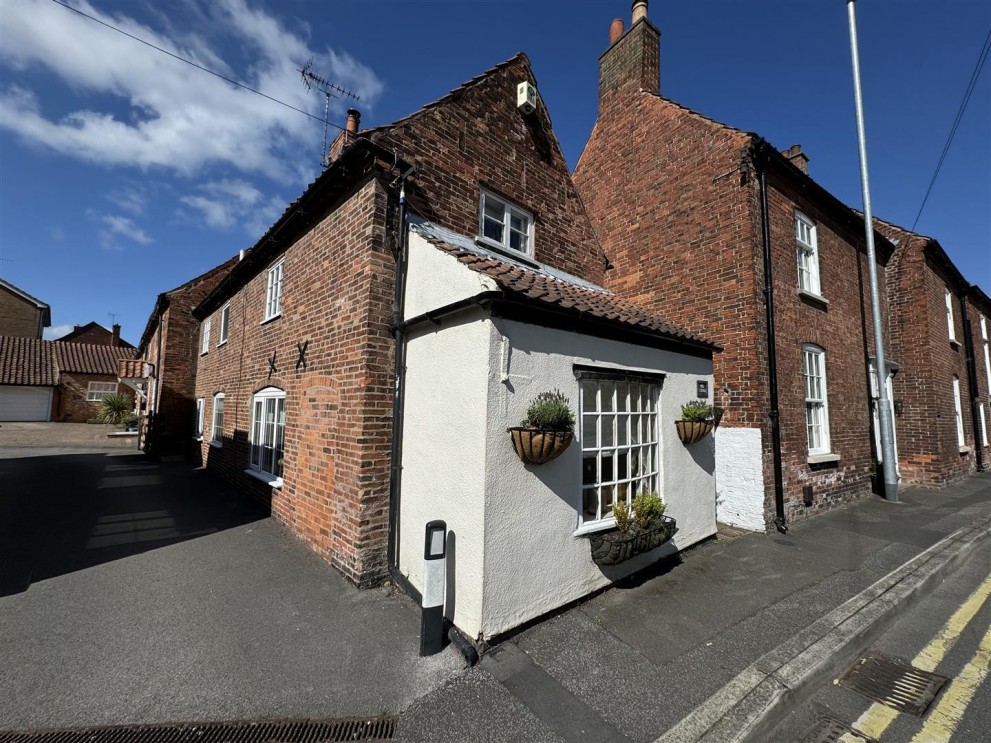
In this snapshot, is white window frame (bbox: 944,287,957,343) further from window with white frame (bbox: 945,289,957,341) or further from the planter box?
the planter box

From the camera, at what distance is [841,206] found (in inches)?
379

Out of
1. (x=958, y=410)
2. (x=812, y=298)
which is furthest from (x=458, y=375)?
(x=958, y=410)

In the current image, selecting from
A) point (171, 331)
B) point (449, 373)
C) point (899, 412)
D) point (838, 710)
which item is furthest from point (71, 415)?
point (899, 412)

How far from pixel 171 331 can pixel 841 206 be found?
20.4m

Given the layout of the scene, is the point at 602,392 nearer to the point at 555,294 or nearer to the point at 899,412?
the point at 555,294

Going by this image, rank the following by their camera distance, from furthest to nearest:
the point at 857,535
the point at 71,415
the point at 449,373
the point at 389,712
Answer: the point at 71,415
the point at 857,535
the point at 449,373
the point at 389,712

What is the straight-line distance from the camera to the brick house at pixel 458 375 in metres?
3.96

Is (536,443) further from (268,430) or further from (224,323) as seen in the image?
(224,323)

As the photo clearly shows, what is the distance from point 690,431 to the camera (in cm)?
570

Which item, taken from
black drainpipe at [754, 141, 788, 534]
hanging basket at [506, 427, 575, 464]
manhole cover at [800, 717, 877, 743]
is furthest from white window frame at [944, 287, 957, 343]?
hanging basket at [506, 427, 575, 464]

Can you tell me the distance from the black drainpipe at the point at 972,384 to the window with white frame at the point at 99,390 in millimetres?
44530

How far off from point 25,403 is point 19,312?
1190 centimetres

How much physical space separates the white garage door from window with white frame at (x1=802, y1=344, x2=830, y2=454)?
39.6 meters

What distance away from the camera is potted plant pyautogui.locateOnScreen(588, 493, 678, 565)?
441 centimetres
